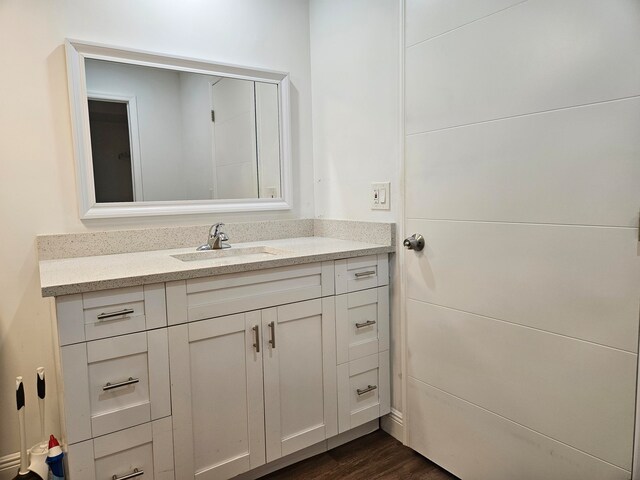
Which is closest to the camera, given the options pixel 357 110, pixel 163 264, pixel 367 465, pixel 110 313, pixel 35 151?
pixel 110 313

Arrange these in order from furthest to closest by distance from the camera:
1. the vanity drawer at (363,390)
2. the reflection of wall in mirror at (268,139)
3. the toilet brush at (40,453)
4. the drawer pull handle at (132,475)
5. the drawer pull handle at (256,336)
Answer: the reflection of wall in mirror at (268,139)
the vanity drawer at (363,390)
the drawer pull handle at (256,336)
the toilet brush at (40,453)
the drawer pull handle at (132,475)

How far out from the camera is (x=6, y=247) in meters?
1.67

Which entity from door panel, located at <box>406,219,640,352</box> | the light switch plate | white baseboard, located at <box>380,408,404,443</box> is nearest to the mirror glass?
the light switch plate

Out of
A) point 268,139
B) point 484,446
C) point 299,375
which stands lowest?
point 484,446

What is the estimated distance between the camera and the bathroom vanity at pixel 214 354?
1.32 m

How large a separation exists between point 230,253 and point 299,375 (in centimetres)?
64

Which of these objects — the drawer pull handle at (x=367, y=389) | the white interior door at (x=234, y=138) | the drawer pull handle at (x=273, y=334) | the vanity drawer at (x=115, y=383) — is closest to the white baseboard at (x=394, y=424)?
the drawer pull handle at (x=367, y=389)

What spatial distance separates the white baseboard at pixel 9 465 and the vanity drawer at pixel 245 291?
3.23 ft

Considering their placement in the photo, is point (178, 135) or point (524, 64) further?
point (178, 135)

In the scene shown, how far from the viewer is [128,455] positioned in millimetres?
1397

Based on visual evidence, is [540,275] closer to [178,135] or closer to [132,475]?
[132,475]

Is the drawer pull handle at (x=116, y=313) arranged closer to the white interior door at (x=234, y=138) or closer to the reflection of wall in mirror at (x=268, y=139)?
the white interior door at (x=234, y=138)

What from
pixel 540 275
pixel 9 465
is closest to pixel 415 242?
pixel 540 275

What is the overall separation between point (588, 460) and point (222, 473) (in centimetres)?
120
